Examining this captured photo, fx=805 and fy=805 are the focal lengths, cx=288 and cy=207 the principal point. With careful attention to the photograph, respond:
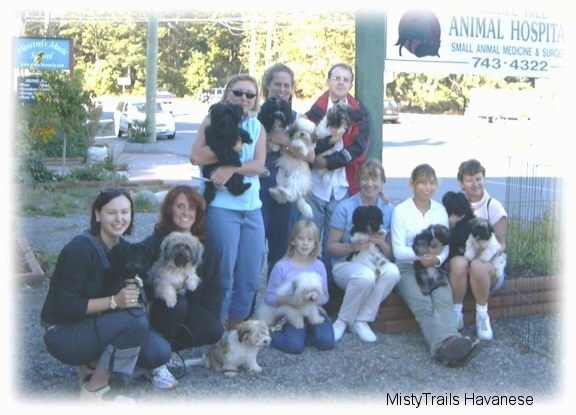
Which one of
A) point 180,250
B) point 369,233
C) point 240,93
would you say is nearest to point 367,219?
point 369,233

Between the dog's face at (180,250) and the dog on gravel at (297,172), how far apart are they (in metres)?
1.36

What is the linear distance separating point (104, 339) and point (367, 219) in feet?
7.79

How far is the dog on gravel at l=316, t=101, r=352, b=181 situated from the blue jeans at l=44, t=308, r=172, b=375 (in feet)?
8.05

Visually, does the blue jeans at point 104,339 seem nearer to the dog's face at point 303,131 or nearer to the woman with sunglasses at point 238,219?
the woman with sunglasses at point 238,219

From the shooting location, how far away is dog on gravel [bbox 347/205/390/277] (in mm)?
6141

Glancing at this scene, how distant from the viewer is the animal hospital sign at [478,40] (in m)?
7.05

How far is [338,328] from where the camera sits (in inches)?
242

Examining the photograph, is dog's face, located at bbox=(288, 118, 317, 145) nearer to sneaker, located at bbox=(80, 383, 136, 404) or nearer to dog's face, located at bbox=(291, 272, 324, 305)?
dog's face, located at bbox=(291, 272, 324, 305)

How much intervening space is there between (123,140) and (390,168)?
14.4 m

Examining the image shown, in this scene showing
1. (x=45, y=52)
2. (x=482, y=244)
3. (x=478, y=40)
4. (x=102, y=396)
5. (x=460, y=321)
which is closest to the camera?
(x=102, y=396)

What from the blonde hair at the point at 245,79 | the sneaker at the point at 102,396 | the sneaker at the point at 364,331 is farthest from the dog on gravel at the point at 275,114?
the sneaker at the point at 102,396

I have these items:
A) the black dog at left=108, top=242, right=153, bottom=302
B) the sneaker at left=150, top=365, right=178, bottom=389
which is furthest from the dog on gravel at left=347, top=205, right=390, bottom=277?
the black dog at left=108, top=242, right=153, bottom=302

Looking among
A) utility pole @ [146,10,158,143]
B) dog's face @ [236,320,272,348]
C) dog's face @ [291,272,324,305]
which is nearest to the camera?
dog's face @ [236,320,272,348]

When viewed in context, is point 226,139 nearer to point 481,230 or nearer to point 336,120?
point 336,120
